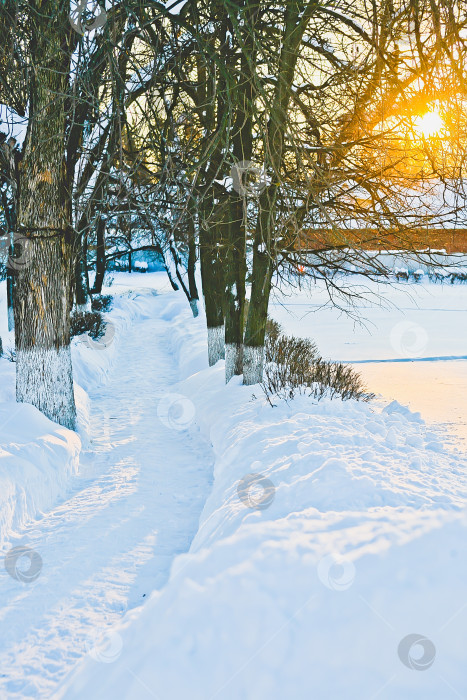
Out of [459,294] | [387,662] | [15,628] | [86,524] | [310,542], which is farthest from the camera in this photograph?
[459,294]

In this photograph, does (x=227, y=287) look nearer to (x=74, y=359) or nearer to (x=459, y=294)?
(x=74, y=359)

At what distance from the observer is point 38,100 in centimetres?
669

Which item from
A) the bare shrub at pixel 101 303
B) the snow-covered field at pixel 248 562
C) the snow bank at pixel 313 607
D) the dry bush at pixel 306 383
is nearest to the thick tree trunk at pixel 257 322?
the dry bush at pixel 306 383

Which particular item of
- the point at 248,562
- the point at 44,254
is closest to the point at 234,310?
the point at 44,254

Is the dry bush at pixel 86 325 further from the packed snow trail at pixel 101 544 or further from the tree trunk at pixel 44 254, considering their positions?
the tree trunk at pixel 44 254

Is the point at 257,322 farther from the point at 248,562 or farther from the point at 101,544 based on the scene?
the point at 248,562

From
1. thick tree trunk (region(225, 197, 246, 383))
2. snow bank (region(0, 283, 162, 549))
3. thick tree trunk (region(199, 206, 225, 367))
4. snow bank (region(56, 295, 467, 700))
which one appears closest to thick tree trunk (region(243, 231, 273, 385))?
thick tree trunk (region(225, 197, 246, 383))

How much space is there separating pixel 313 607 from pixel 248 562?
20.4 inches

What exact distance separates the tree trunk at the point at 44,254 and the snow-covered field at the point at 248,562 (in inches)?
24.3

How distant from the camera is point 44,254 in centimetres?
697

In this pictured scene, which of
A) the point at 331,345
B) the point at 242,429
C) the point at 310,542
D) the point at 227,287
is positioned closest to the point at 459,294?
the point at 331,345

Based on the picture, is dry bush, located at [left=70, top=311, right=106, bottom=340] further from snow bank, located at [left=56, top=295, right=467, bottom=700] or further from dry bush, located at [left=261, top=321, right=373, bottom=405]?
snow bank, located at [left=56, top=295, right=467, bottom=700]

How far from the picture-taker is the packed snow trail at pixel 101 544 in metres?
3.43

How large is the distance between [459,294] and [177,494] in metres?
39.8
